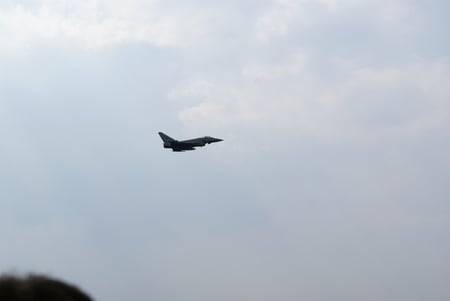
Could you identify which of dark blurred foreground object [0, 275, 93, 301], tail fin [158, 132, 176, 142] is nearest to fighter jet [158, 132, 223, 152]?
tail fin [158, 132, 176, 142]

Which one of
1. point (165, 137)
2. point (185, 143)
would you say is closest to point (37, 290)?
point (185, 143)

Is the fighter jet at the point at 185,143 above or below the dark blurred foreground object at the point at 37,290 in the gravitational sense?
above

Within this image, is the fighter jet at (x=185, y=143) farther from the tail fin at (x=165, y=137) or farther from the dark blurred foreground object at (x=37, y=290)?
the dark blurred foreground object at (x=37, y=290)

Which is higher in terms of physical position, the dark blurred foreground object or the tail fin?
the tail fin

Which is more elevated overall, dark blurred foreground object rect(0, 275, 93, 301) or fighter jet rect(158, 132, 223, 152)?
fighter jet rect(158, 132, 223, 152)

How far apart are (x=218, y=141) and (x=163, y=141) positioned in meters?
15.0

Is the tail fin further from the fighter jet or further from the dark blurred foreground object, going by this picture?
the dark blurred foreground object

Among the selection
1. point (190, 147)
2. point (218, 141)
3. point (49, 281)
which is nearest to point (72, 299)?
point (49, 281)

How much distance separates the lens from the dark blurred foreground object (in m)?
5.39

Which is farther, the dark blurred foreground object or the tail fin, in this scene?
the tail fin

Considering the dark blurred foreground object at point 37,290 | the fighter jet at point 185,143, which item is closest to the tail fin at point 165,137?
the fighter jet at point 185,143

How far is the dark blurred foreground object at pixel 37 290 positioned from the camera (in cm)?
539

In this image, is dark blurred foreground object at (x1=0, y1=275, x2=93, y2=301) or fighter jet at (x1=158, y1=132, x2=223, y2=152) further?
fighter jet at (x1=158, y1=132, x2=223, y2=152)

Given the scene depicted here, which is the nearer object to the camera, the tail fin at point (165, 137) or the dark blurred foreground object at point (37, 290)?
the dark blurred foreground object at point (37, 290)
